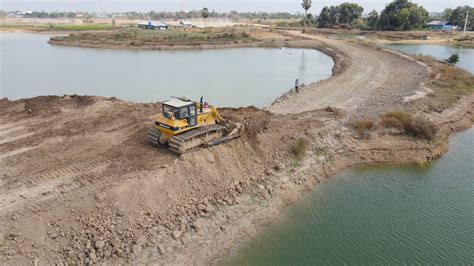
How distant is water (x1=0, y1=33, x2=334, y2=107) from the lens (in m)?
28.4

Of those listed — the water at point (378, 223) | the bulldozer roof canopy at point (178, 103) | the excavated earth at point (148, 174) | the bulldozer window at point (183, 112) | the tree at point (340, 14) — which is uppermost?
the tree at point (340, 14)

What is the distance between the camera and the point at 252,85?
105 feet

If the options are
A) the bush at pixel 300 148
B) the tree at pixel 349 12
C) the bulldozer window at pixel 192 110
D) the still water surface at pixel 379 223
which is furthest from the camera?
the tree at pixel 349 12

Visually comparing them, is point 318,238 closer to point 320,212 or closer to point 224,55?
point 320,212

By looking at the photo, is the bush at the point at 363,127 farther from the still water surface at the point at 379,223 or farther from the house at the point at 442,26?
the house at the point at 442,26

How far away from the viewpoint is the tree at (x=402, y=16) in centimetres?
8956

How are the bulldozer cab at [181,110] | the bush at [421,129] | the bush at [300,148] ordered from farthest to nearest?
1. the bush at [421,129]
2. the bush at [300,148]
3. the bulldozer cab at [181,110]

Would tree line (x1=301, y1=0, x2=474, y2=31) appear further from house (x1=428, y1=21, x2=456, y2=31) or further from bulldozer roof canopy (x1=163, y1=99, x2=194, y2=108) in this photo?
bulldozer roof canopy (x1=163, y1=99, x2=194, y2=108)

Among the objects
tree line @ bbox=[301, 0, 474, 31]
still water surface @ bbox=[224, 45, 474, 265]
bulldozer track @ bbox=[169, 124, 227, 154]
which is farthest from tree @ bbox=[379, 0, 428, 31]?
bulldozer track @ bbox=[169, 124, 227, 154]

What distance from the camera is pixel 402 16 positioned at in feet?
293

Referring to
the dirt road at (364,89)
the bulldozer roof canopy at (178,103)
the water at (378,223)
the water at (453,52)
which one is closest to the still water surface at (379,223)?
the water at (378,223)

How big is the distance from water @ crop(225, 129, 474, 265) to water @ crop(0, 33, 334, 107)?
12069mm

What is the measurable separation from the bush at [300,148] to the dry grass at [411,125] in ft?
18.1

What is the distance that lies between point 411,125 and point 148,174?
47.4 feet
